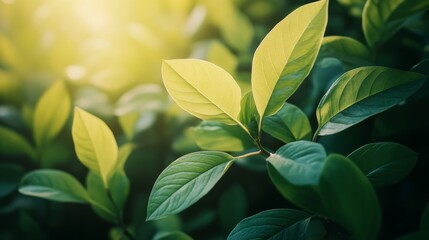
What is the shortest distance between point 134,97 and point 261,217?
50cm

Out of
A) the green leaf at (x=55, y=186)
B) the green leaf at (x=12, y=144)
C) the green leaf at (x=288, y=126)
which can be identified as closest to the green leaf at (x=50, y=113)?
the green leaf at (x=12, y=144)

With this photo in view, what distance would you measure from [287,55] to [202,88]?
0.39ft

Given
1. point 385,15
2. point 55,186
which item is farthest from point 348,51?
point 55,186

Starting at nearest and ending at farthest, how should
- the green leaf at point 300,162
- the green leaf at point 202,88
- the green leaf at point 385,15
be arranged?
the green leaf at point 300,162
the green leaf at point 202,88
the green leaf at point 385,15

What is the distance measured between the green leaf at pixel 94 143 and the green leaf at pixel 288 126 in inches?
10.4

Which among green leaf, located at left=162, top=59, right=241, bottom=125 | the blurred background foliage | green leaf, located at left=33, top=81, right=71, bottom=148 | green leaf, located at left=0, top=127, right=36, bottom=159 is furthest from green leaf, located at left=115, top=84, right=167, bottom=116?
green leaf, located at left=162, top=59, right=241, bottom=125

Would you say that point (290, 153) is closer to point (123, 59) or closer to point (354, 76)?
point (354, 76)

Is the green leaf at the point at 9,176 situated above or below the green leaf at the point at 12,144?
below

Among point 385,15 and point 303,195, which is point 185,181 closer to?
point 303,195

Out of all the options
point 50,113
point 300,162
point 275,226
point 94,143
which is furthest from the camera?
point 50,113

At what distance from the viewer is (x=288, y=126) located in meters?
0.57

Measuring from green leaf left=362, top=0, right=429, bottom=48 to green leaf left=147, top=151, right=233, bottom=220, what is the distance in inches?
13.4

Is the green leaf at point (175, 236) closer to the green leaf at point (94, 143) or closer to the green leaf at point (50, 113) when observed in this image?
the green leaf at point (94, 143)

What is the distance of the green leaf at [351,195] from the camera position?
1.35 feet
